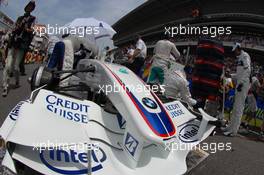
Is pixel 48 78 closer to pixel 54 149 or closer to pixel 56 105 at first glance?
pixel 56 105

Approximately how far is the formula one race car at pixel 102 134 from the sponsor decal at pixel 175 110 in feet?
0.10

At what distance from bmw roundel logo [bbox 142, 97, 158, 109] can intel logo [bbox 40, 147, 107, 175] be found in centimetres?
71

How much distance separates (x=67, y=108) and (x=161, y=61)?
3353 mm

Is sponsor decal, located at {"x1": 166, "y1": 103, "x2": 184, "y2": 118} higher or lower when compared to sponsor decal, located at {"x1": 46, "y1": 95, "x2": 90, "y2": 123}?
lower

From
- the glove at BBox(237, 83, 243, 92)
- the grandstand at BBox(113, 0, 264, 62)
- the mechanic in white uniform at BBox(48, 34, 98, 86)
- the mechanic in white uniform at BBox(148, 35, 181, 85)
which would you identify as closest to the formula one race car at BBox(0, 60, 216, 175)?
the mechanic in white uniform at BBox(48, 34, 98, 86)

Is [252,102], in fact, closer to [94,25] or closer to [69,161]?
[94,25]

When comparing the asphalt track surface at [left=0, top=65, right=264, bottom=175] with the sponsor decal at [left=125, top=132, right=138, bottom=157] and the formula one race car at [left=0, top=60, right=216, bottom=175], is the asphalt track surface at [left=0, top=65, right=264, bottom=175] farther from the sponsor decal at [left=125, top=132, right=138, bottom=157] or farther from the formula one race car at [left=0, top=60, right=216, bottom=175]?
the sponsor decal at [left=125, top=132, right=138, bottom=157]

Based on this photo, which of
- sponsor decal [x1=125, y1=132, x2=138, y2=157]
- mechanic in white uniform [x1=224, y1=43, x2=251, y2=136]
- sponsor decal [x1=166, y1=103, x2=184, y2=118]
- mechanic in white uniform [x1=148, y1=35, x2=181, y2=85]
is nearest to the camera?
sponsor decal [x1=125, y1=132, x2=138, y2=157]

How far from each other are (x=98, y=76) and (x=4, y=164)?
1611 millimetres

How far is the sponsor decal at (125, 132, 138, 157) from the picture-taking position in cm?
238

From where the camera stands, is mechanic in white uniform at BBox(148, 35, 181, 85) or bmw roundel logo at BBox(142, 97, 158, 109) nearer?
bmw roundel logo at BBox(142, 97, 158, 109)

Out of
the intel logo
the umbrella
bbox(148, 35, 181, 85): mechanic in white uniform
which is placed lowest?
the intel logo

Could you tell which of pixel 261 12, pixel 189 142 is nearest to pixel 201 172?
pixel 189 142

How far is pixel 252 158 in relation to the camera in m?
4.33
